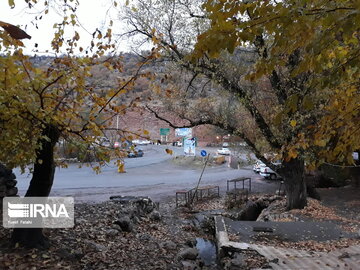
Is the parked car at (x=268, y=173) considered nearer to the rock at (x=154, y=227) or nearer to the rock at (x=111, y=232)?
the rock at (x=154, y=227)

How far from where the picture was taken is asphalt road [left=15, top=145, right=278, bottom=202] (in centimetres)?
2107

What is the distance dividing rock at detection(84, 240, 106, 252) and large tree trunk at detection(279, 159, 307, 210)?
845cm

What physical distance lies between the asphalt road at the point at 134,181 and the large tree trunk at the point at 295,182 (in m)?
8.59

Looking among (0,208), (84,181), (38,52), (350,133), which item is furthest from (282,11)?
(84,181)

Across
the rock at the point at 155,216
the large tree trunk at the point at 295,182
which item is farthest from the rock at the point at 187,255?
the large tree trunk at the point at 295,182

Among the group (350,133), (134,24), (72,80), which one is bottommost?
(350,133)

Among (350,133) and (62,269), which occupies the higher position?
(350,133)

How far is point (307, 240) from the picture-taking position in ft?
30.3

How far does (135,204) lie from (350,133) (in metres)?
9.78

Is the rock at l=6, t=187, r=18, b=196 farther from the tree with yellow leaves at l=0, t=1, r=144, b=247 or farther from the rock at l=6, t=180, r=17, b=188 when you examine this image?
Answer: the tree with yellow leaves at l=0, t=1, r=144, b=247

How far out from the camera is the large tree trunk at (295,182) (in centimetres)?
1363

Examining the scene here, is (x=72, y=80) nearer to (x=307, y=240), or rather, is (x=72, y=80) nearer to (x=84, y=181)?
(x=307, y=240)

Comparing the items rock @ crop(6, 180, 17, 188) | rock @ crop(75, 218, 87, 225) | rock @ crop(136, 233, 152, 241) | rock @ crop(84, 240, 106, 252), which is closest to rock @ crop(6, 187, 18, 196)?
rock @ crop(6, 180, 17, 188)

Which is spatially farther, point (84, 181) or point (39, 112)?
point (84, 181)
